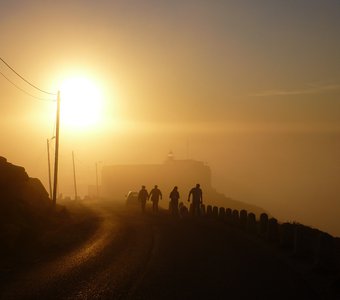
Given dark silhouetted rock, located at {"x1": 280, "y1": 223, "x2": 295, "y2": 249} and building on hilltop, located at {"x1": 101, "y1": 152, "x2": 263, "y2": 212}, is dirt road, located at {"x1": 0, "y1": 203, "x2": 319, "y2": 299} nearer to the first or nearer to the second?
dark silhouetted rock, located at {"x1": 280, "y1": 223, "x2": 295, "y2": 249}

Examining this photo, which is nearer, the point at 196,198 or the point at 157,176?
the point at 196,198

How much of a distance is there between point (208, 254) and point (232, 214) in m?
11.5

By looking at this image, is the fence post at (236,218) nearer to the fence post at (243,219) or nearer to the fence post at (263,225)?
the fence post at (243,219)

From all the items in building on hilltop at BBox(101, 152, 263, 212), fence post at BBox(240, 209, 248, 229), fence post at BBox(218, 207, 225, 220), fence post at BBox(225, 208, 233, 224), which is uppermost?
fence post at BBox(240, 209, 248, 229)

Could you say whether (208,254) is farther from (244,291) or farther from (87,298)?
(87,298)

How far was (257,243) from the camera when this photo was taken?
19.2 metres

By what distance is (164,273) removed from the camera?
1316 cm

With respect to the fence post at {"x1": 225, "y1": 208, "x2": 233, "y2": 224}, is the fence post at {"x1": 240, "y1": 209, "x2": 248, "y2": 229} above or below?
above

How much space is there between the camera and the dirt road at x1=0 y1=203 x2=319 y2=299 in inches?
432

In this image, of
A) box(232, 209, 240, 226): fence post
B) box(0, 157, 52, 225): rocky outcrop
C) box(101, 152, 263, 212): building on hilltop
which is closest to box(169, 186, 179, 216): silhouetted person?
box(232, 209, 240, 226): fence post

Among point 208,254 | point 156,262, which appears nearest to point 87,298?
point 156,262

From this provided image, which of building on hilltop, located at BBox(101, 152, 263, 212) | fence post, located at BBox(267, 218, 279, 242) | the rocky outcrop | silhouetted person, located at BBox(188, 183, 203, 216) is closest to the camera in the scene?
fence post, located at BBox(267, 218, 279, 242)

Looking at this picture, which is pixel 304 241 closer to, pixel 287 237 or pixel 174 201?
pixel 287 237

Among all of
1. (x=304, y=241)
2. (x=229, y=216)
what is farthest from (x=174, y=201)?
(x=304, y=241)
